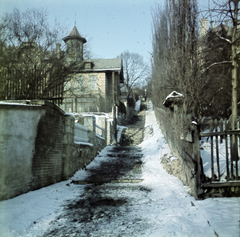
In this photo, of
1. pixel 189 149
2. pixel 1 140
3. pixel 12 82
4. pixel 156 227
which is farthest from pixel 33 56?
pixel 156 227

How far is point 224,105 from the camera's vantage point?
14.9 metres

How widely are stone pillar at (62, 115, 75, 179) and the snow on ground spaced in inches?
40.4

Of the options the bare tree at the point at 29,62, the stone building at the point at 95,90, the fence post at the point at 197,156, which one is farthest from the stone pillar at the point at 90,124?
the stone building at the point at 95,90

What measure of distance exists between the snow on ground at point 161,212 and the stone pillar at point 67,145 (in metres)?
1.03

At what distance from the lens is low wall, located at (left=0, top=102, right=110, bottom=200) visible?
15.8ft

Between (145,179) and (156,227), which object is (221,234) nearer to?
(156,227)

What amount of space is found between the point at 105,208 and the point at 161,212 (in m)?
1.25

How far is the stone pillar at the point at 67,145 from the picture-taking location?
24.5ft

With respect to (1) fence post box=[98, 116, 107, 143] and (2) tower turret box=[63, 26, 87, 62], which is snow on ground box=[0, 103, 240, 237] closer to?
(2) tower turret box=[63, 26, 87, 62]

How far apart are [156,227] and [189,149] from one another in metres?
2.51

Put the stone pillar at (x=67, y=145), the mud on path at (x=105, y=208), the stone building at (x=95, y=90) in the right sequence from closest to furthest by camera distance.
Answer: the mud on path at (x=105, y=208) < the stone pillar at (x=67, y=145) < the stone building at (x=95, y=90)

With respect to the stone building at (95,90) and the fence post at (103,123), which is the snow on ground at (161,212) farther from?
the stone building at (95,90)

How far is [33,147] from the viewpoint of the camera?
561 centimetres

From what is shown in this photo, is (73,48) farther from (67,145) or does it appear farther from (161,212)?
(161,212)
